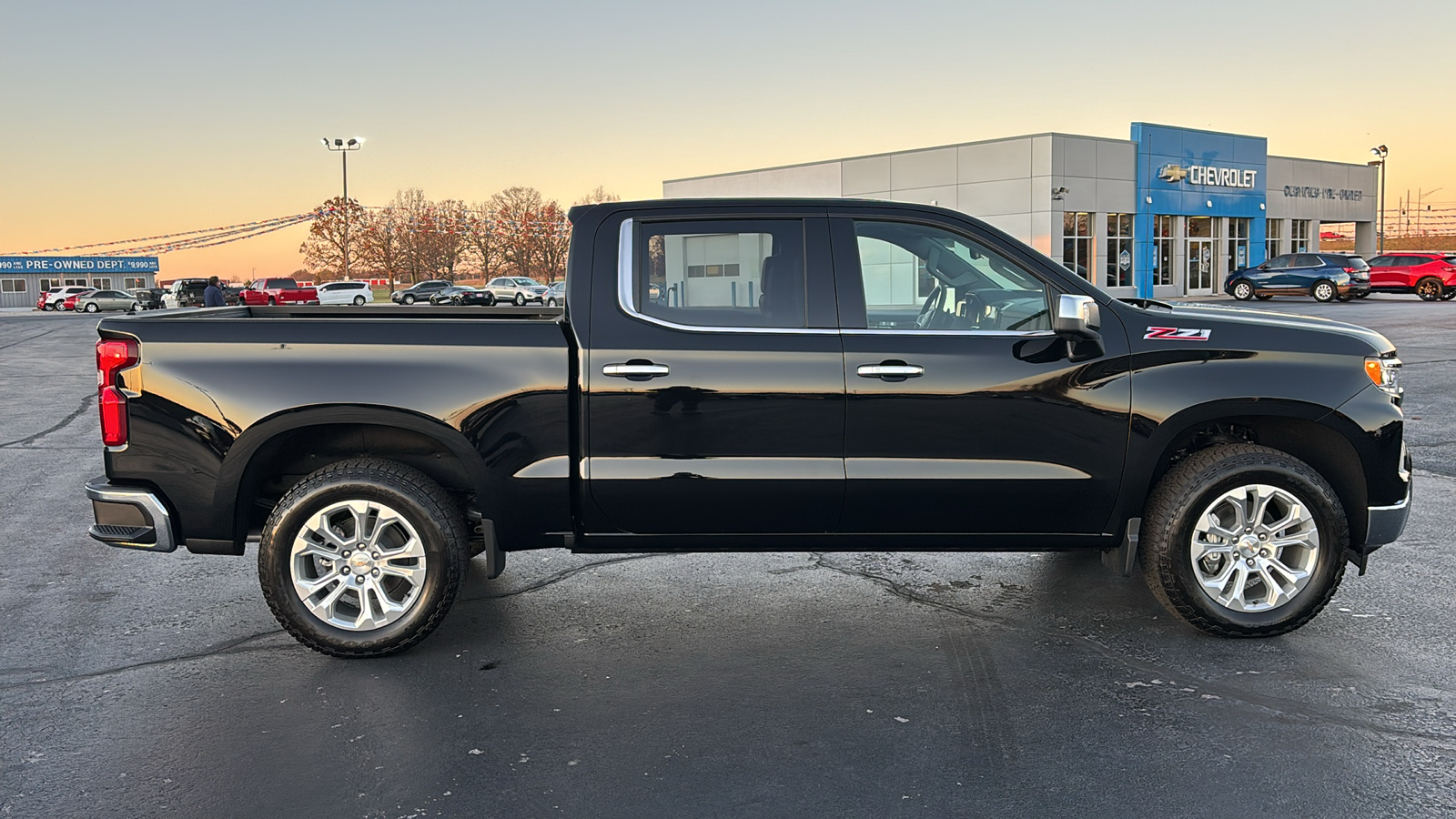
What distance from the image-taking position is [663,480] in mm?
4832

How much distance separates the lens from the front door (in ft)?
15.8

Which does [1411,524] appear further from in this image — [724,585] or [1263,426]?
[724,585]

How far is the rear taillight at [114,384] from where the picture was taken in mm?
4801

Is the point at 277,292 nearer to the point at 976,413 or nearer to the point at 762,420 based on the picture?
the point at 762,420

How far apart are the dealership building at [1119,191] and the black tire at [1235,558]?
40.2 metres

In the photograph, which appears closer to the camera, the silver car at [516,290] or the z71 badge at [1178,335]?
the z71 badge at [1178,335]

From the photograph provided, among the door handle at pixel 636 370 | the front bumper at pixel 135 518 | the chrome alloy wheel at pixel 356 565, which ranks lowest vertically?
the chrome alloy wheel at pixel 356 565

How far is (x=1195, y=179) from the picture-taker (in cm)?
5034

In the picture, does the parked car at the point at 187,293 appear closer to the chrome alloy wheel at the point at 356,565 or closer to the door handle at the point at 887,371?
the chrome alloy wheel at the point at 356,565

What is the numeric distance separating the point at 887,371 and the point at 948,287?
2.00ft

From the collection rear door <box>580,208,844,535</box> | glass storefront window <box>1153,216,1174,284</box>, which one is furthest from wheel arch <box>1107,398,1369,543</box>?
glass storefront window <box>1153,216,1174,284</box>

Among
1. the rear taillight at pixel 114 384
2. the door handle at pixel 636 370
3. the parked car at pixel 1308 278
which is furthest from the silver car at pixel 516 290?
the door handle at pixel 636 370

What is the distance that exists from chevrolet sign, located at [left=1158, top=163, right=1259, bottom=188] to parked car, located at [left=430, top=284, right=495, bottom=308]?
32.0m

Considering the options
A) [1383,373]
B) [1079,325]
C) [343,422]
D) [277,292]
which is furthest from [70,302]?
[1383,373]
